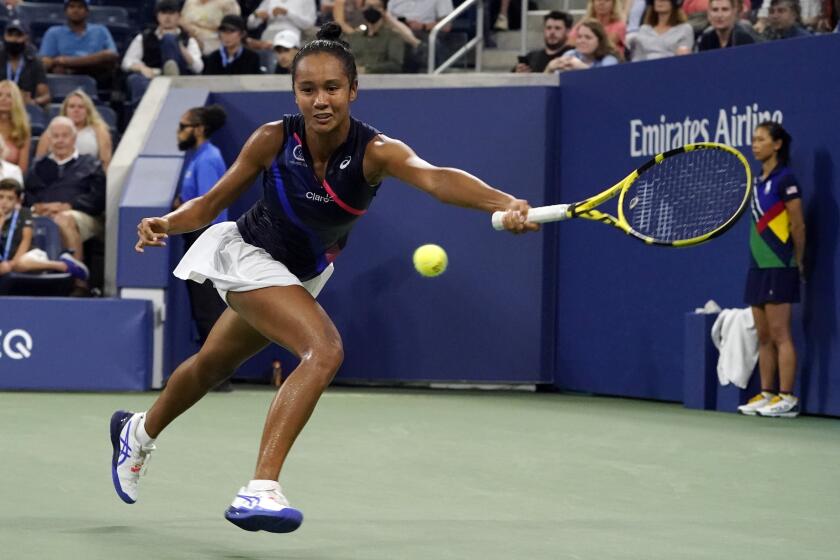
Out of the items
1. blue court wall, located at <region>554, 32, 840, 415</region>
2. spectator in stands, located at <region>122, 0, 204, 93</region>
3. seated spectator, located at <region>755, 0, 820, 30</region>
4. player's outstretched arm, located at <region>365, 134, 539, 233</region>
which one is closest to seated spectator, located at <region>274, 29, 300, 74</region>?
spectator in stands, located at <region>122, 0, 204, 93</region>

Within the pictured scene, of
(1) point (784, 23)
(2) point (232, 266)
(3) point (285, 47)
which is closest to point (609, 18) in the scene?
(1) point (784, 23)

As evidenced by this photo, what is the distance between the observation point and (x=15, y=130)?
12.1m

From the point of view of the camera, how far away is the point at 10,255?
1116cm

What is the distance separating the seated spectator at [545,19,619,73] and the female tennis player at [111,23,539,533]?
645 cm

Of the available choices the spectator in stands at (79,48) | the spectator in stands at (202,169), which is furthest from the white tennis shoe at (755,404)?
the spectator in stands at (79,48)

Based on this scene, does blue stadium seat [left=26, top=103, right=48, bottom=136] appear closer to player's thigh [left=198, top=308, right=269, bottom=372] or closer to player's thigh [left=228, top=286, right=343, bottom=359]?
player's thigh [left=198, top=308, right=269, bottom=372]

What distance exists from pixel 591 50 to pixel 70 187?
4.36 meters

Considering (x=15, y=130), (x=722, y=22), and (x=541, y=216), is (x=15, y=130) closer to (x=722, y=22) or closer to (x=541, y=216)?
(x=722, y=22)

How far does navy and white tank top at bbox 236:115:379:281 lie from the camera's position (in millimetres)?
5125

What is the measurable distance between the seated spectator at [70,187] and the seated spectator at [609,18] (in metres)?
4.15

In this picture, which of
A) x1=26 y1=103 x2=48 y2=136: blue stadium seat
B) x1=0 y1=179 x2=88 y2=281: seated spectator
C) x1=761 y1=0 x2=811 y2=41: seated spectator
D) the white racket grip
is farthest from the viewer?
x1=26 y1=103 x2=48 y2=136: blue stadium seat

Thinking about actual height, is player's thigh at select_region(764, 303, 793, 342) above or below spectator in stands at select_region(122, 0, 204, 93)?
below

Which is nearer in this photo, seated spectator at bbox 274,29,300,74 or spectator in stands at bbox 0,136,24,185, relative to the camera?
spectator in stands at bbox 0,136,24,185

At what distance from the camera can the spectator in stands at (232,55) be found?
12703 millimetres
